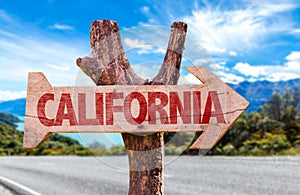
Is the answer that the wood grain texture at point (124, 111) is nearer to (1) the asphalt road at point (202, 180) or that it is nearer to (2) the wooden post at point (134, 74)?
(2) the wooden post at point (134, 74)

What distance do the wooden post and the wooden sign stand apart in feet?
0.31

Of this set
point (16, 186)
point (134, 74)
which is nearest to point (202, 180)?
Answer: point (16, 186)

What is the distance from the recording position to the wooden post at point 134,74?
282 centimetres

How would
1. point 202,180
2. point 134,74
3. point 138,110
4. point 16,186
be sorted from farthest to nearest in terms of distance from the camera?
point 16,186 → point 202,180 → point 134,74 → point 138,110

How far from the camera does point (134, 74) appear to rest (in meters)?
2.96

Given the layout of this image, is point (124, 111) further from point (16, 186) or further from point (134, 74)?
point (16, 186)

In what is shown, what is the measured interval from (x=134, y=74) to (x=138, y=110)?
29cm

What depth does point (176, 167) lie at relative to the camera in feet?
40.1

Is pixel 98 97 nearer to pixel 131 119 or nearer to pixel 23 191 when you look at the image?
pixel 131 119

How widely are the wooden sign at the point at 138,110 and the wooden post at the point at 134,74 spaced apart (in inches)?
3.8

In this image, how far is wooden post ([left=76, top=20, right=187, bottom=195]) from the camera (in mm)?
2824

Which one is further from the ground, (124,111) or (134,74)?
(134,74)

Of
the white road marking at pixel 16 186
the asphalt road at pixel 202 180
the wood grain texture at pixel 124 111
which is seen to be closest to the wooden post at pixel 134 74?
the wood grain texture at pixel 124 111

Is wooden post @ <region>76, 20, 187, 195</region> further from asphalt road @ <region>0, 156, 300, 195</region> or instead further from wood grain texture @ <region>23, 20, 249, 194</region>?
asphalt road @ <region>0, 156, 300, 195</region>
